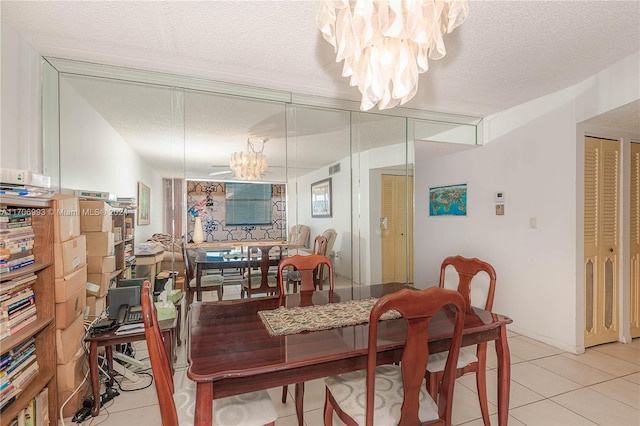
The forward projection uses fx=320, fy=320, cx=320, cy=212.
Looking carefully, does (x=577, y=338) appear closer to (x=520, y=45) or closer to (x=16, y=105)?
(x=520, y=45)

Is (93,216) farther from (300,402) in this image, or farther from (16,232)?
(300,402)

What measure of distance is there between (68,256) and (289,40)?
1976 millimetres

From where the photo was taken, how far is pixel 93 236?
2.45 m

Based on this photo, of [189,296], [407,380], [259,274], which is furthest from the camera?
[259,274]

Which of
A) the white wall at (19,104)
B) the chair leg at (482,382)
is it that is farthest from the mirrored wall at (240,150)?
the chair leg at (482,382)

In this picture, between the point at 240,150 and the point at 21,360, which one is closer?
the point at 21,360

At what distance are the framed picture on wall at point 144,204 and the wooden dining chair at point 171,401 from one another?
209cm

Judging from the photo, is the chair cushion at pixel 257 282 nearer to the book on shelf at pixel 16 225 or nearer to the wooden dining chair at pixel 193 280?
the wooden dining chair at pixel 193 280

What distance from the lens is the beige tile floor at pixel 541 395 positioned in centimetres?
202

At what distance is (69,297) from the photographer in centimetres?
194

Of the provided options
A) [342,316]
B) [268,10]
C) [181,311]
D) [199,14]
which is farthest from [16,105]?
[342,316]

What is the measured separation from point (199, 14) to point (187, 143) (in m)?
1.27

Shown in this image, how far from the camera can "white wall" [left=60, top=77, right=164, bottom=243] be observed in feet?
8.26

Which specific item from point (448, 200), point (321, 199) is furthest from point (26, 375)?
point (448, 200)
